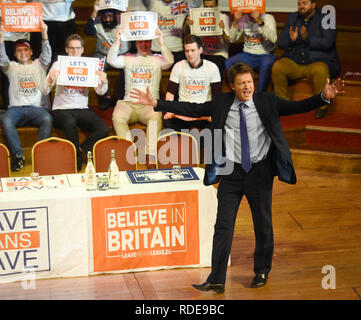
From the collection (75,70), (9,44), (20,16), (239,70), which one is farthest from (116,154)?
(9,44)

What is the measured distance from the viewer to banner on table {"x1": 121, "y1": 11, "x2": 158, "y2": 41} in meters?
6.54

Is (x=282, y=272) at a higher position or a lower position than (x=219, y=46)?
lower

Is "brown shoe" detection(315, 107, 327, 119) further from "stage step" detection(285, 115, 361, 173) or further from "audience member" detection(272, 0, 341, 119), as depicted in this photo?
"stage step" detection(285, 115, 361, 173)

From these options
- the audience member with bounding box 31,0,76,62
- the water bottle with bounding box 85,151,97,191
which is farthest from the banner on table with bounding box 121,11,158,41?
the water bottle with bounding box 85,151,97,191

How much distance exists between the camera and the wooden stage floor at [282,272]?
166 inches

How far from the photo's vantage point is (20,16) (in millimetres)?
6453

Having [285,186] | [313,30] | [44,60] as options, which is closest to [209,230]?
[285,186]

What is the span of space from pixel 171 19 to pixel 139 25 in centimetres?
73

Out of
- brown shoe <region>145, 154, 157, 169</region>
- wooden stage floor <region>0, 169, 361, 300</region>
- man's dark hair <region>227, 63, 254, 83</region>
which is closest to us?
man's dark hair <region>227, 63, 254, 83</region>

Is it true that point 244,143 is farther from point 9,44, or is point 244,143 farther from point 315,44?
point 9,44

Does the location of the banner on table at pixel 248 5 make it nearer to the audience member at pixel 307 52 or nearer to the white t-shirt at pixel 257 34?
the white t-shirt at pixel 257 34

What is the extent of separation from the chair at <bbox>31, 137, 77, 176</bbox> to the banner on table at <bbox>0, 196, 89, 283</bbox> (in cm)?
92

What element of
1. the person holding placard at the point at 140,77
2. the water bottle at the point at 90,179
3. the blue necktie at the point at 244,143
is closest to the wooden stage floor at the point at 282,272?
the water bottle at the point at 90,179
